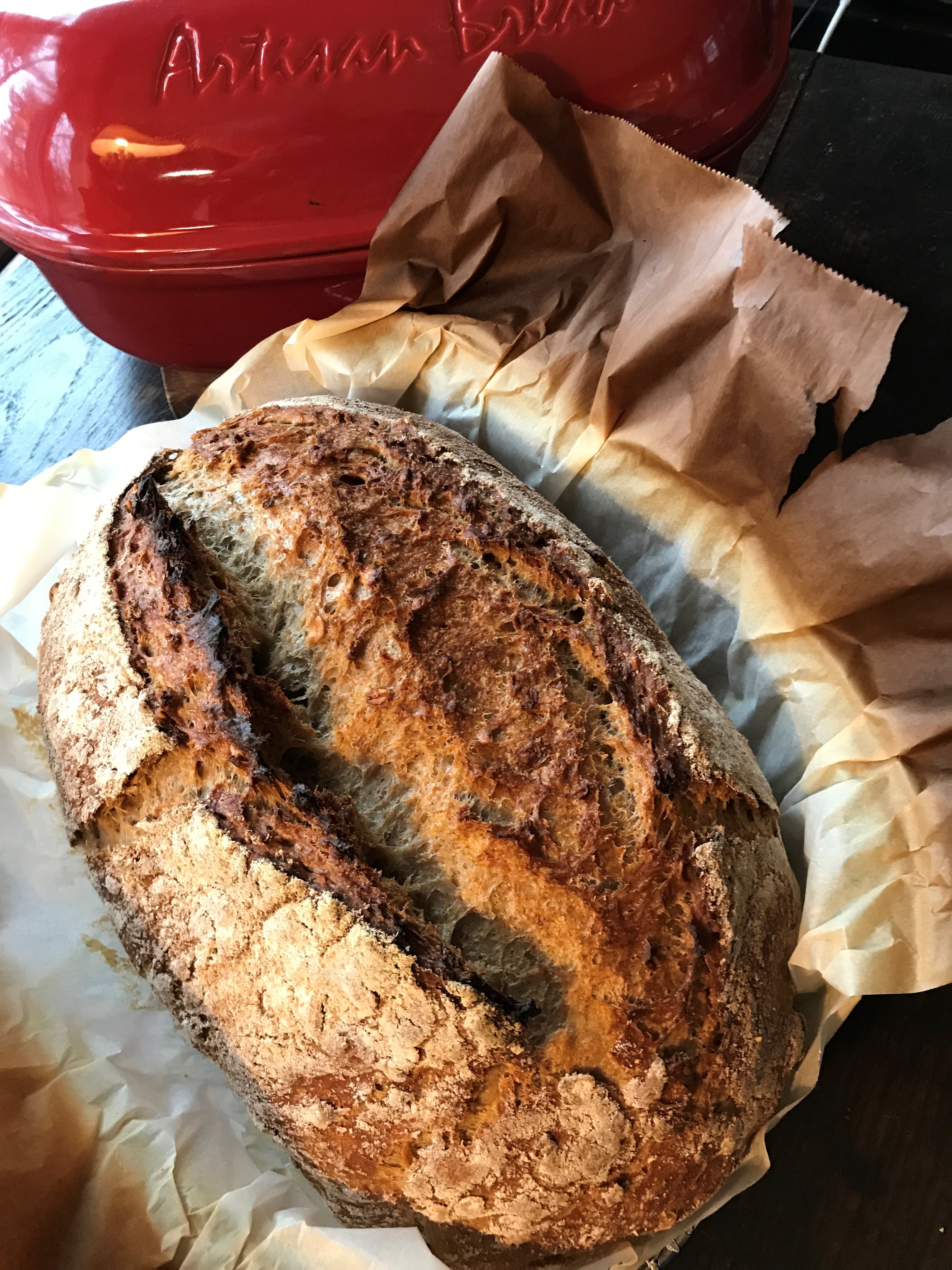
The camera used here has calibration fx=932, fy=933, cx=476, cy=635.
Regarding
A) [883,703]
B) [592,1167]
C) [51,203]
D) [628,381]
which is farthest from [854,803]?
[51,203]

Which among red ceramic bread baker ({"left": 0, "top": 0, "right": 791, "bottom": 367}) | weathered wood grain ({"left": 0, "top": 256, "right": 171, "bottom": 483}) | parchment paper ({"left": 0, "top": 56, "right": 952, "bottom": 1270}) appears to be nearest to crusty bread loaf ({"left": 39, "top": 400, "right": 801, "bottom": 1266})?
parchment paper ({"left": 0, "top": 56, "right": 952, "bottom": 1270})

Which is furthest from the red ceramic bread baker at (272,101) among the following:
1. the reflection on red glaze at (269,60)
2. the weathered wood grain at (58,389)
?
the weathered wood grain at (58,389)

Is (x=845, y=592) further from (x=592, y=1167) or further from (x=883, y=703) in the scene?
(x=592, y=1167)

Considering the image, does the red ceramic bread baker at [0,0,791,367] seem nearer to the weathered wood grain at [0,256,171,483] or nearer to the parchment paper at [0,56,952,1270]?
the parchment paper at [0,56,952,1270]

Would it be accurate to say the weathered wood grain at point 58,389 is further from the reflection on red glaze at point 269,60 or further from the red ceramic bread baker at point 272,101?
the reflection on red glaze at point 269,60

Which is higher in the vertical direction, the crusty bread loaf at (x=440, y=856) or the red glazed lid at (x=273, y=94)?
the red glazed lid at (x=273, y=94)

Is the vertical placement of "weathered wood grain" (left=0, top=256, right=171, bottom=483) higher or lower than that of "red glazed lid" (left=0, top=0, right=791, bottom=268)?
lower

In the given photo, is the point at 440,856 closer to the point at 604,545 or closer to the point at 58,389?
the point at 604,545
